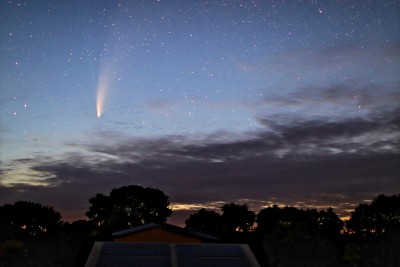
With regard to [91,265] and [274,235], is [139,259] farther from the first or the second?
[274,235]

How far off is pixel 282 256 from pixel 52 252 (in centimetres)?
2459

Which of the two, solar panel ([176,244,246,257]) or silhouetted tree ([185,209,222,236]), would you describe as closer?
solar panel ([176,244,246,257])

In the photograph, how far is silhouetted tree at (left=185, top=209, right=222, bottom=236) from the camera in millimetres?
102062

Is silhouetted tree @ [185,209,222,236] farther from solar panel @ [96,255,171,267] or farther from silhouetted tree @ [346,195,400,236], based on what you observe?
solar panel @ [96,255,171,267]

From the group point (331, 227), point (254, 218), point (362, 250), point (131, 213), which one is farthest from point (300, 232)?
point (254, 218)

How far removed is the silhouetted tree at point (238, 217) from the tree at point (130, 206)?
1373 centimetres

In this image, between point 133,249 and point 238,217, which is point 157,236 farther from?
point 238,217

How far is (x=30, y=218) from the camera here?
91.6m

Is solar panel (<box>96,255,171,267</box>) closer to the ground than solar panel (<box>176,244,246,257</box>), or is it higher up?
closer to the ground

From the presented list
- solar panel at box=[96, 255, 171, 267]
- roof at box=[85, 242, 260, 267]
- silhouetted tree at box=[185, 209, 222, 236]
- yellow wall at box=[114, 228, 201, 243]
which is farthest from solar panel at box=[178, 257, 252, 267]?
silhouetted tree at box=[185, 209, 222, 236]

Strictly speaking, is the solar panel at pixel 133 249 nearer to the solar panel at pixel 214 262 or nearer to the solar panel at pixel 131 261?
the solar panel at pixel 131 261

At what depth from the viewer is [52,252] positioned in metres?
51.1

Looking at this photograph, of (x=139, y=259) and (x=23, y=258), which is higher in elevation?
(x=139, y=259)

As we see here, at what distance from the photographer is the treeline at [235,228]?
4334 cm
